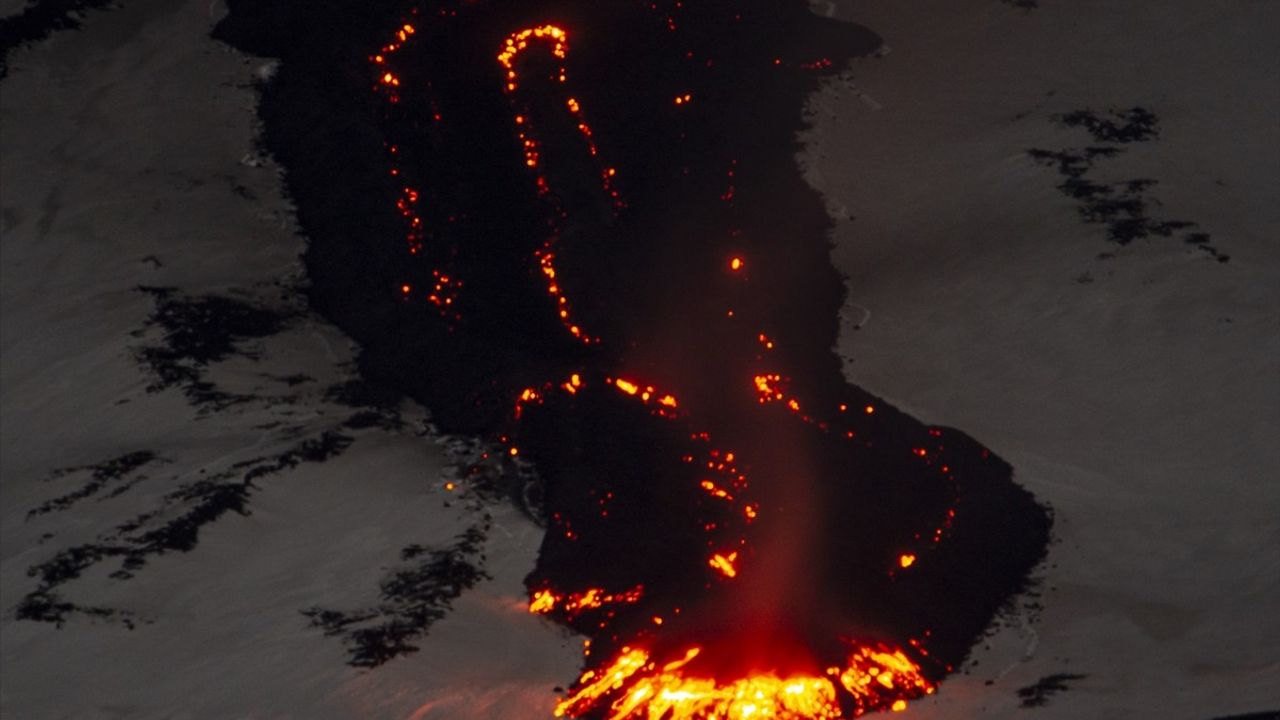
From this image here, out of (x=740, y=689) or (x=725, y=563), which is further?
(x=725, y=563)

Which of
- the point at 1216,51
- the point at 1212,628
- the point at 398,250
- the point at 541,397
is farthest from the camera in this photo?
the point at 1216,51

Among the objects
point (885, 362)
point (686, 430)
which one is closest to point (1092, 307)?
point (885, 362)

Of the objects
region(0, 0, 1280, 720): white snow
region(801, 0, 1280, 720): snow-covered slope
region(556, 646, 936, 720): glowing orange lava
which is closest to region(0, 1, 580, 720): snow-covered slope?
region(0, 0, 1280, 720): white snow

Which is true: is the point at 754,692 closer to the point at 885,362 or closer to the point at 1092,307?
the point at 885,362

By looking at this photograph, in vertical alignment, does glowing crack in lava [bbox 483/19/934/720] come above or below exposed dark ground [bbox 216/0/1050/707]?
below

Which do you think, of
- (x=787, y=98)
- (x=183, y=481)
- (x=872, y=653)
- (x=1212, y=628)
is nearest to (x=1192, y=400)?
(x=1212, y=628)

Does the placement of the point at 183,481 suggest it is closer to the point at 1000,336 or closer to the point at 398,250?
the point at 398,250

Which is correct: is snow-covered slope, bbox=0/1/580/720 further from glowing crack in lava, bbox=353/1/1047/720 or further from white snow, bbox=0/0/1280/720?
glowing crack in lava, bbox=353/1/1047/720
